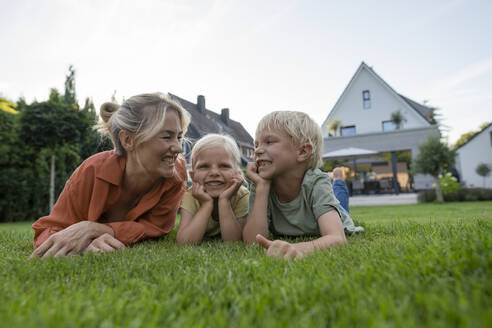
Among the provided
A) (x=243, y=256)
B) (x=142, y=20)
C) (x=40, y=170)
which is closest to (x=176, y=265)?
(x=243, y=256)

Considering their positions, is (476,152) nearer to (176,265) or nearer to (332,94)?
(332,94)

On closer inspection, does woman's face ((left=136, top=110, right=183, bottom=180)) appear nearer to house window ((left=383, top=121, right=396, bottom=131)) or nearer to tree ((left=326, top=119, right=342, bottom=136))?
tree ((left=326, top=119, right=342, bottom=136))

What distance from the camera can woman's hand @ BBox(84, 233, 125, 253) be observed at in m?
2.19

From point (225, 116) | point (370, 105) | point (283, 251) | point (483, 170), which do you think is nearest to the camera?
point (283, 251)

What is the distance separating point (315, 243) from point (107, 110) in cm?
246

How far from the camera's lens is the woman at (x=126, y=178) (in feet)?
8.63

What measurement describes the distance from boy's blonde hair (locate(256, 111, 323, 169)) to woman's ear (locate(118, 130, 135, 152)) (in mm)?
1141

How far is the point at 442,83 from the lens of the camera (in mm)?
31672

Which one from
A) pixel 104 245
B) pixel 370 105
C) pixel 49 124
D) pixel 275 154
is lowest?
pixel 104 245

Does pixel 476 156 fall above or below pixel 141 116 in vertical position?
above

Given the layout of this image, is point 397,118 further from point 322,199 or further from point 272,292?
point 272,292

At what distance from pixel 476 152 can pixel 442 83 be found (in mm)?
7890

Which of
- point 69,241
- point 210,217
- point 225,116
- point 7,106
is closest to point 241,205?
point 210,217

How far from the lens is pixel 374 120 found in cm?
2277
